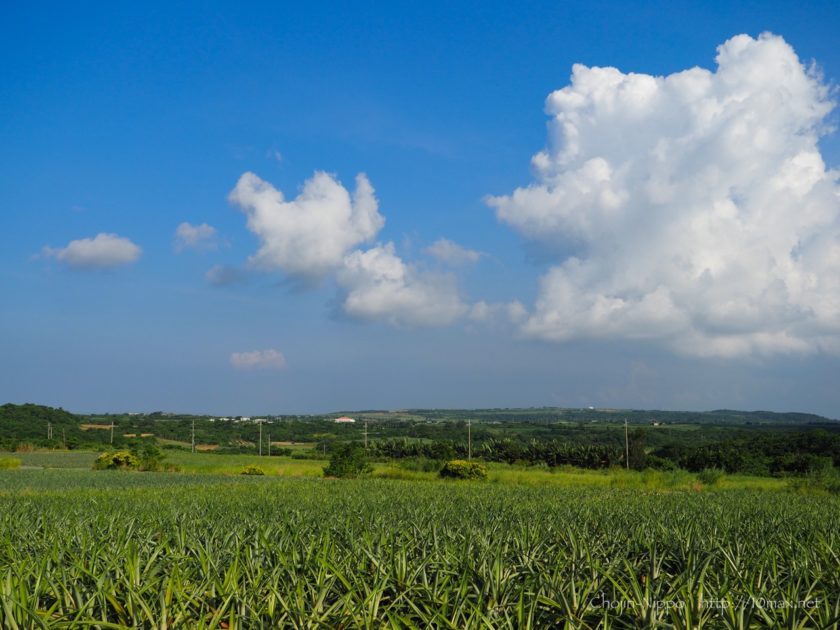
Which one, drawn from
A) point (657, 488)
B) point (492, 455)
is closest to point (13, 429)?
point (492, 455)

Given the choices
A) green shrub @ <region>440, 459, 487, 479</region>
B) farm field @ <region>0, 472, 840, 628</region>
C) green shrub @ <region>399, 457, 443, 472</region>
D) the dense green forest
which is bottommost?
the dense green forest

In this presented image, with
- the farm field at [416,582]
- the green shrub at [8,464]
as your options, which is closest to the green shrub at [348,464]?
the green shrub at [8,464]

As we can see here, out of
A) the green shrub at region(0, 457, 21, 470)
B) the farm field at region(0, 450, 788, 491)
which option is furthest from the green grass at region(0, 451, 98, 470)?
the green shrub at region(0, 457, 21, 470)

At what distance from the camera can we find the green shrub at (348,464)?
48.9 metres

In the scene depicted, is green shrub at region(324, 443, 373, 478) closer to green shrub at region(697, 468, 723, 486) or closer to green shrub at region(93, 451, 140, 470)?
green shrub at region(93, 451, 140, 470)

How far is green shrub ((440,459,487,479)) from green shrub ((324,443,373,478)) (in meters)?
6.51

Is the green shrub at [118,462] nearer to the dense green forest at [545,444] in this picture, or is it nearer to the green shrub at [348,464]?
the green shrub at [348,464]

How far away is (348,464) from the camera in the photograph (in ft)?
162

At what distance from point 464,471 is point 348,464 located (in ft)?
29.9

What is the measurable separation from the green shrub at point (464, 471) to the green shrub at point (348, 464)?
21.4 feet

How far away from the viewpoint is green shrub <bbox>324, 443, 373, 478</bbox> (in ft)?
160

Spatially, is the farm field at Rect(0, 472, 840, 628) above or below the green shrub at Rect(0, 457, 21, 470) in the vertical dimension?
above

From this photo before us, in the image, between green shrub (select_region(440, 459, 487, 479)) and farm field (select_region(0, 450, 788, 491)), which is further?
green shrub (select_region(440, 459, 487, 479))

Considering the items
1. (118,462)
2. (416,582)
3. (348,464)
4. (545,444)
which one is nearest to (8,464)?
(118,462)
